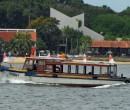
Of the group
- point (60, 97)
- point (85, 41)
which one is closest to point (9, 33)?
point (85, 41)

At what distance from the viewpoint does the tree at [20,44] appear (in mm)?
129875

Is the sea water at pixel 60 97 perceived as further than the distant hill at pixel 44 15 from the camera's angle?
No

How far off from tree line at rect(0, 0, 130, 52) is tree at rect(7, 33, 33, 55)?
566 cm

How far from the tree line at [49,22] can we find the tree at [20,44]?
5.66 m

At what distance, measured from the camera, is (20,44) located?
131 metres

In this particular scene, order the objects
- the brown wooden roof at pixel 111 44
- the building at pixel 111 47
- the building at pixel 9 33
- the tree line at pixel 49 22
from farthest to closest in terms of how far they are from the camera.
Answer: the building at pixel 111 47, the brown wooden roof at pixel 111 44, the tree line at pixel 49 22, the building at pixel 9 33

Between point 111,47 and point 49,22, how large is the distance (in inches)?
453

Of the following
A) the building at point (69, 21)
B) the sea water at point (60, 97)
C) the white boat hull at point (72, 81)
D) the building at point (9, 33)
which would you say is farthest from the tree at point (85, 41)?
the white boat hull at point (72, 81)

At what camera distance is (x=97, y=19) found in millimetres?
187625

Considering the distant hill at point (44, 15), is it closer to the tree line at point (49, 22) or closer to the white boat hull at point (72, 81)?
the tree line at point (49, 22)

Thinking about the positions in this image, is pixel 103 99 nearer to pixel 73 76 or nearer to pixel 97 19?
pixel 73 76

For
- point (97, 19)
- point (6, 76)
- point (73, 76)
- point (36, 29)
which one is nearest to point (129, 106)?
point (73, 76)

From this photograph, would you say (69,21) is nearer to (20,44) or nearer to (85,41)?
(85,41)

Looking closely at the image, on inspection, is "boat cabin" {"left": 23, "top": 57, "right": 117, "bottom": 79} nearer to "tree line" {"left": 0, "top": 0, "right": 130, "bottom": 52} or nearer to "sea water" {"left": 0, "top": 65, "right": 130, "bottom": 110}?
"sea water" {"left": 0, "top": 65, "right": 130, "bottom": 110}
